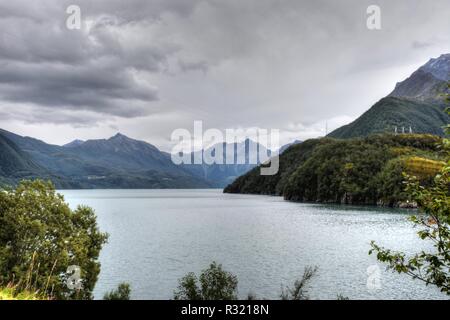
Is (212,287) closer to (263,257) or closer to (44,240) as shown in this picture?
(44,240)

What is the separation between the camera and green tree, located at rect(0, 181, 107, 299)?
3006 centimetres

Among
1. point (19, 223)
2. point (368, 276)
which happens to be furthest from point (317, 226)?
point (19, 223)

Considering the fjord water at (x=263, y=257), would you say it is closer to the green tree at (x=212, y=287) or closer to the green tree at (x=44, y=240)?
the green tree at (x=212, y=287)

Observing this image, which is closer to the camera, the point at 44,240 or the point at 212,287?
the point at 44,240

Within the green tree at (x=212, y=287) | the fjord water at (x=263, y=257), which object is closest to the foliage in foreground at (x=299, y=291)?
the fjord water at (x=263, y=257)

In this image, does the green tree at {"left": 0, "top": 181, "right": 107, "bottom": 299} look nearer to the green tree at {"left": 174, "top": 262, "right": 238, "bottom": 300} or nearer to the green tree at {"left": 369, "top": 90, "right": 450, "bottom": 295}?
the green tree at {"left": 174, "top": 262, "right": 238, "bottom": 300}

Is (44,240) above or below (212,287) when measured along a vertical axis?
above

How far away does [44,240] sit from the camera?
1262 inches

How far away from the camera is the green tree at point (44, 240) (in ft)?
98.6

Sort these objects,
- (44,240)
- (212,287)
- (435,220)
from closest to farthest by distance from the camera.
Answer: (435,220), (44,240), (212,287)

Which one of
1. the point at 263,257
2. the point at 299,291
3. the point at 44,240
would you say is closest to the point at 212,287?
the point at 299,291

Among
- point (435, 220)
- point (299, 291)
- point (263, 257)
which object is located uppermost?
point (435, 220)

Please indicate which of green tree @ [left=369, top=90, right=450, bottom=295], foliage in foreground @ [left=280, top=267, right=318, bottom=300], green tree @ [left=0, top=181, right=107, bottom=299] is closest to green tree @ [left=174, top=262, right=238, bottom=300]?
foliage in foreground @ [left=280, top=267, right=318, bottom=300]
